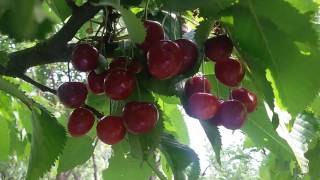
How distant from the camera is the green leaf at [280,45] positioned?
450mm

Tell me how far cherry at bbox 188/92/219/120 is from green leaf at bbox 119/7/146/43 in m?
0.12

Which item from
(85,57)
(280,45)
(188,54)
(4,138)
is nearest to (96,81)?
(85,57)

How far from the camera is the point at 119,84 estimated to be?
1.73ft

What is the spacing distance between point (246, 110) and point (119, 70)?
7.2 inches

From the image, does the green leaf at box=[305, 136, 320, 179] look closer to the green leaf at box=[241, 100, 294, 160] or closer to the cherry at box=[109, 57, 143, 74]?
the green leaf at box=[241, 100, 294, 160]

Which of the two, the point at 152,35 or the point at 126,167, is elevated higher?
the point at 152,35

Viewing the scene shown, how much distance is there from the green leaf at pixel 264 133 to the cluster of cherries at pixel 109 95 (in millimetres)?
186

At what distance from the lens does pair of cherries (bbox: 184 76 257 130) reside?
0.55m

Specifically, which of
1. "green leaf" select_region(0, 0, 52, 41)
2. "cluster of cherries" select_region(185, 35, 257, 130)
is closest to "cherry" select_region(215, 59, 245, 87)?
"cluster of cherries" select_region(185, 35, 257, 130)

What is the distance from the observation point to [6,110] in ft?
2.84

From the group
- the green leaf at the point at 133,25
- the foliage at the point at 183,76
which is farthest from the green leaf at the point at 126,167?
the green leaf at the point at 133,25

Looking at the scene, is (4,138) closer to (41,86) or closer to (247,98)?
(41,86)

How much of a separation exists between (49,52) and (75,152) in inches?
A: 9.8

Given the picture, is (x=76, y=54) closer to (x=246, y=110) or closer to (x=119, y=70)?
(x=119, y=70)
